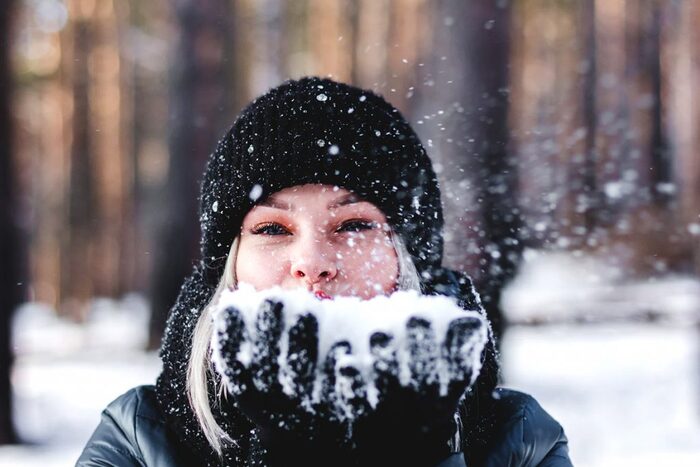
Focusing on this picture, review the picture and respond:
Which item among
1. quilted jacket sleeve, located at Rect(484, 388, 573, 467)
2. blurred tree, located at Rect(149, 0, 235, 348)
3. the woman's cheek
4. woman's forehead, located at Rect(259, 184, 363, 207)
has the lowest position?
quilted jacket sleeve, located at Rect(484, 388, 573, 467)

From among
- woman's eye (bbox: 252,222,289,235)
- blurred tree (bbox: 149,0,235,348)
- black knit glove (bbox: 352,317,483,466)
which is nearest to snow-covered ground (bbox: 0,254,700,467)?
blurred tree (bbox: 149,0,235,348)

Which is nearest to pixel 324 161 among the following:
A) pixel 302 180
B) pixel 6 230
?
pixel 302 180

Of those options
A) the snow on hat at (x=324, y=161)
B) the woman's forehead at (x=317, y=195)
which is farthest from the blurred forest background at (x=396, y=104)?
the woman's forehead at (x=317, y=195)

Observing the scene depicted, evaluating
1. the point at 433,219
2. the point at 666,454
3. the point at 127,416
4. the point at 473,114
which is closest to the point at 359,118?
the point at 433,219

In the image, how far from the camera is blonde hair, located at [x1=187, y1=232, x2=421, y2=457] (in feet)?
5.61

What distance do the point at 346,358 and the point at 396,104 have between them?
9786 mm

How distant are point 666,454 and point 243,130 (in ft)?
16.1

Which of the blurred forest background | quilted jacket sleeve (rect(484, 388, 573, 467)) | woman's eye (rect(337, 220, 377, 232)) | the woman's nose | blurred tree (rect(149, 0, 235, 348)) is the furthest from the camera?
blurred tree (rect(149, 0, 235, 348))

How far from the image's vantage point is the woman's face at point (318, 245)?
1.59 m

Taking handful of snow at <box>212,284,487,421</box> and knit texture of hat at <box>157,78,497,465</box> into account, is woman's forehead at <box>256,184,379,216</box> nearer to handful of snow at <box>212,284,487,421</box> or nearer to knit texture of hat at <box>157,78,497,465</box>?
knit texture of hat at <box>157,78,497,465</box>

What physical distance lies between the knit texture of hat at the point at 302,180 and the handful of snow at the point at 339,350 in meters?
0.43

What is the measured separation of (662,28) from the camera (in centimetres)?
2038

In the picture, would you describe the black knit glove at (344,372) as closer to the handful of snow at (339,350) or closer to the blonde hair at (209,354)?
the handful of snow at (339,350)

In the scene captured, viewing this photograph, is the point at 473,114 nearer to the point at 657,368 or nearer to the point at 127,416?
the point at 127,416
